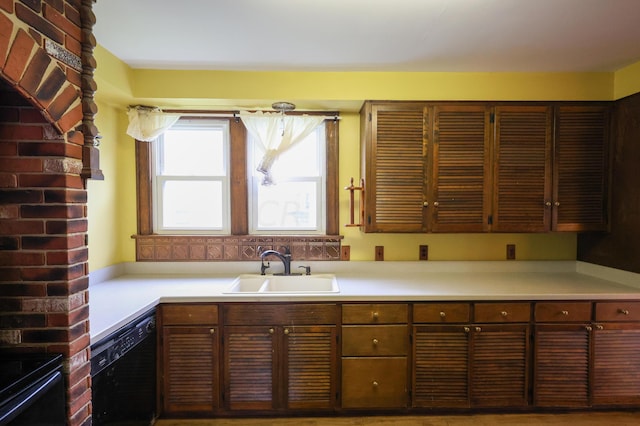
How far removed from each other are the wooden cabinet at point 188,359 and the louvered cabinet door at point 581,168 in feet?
8.46

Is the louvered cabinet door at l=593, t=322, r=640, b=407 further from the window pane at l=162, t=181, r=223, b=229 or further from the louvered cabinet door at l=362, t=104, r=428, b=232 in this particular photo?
the window pane at l=162, t=181, r=223, b=229

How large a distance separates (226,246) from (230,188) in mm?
480

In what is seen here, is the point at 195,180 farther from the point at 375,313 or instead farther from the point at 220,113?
the point at 375,313

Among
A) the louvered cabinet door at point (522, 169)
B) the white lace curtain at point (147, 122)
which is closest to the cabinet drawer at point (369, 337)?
the louvered cabinet door at point (522, 169)

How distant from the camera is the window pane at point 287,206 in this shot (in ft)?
8.91

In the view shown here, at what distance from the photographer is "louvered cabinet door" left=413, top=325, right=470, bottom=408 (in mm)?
2121

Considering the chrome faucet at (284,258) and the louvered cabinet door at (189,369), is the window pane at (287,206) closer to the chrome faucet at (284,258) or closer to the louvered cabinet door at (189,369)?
the chrome faucet at (284,258)

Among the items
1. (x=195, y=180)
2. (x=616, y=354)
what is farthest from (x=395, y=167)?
(x=616, y=354)

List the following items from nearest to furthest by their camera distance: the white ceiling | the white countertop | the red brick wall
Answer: the red brick wall < the white ceiling < the white countertop

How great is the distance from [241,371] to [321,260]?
1003mm

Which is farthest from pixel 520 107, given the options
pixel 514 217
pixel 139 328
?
pixel 139 328

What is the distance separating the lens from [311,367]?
2.12 m

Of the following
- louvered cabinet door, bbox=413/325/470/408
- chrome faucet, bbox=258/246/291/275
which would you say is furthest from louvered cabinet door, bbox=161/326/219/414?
louvered cabinet door, bbox=413/325/470/408

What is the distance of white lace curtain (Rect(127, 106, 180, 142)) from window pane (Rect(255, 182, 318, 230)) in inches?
35.6
